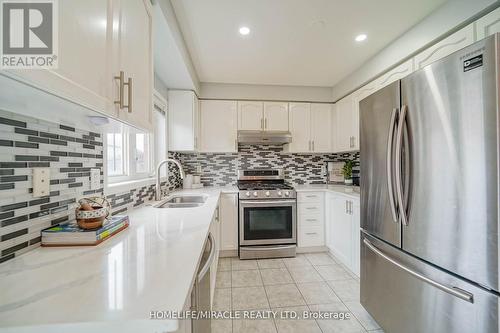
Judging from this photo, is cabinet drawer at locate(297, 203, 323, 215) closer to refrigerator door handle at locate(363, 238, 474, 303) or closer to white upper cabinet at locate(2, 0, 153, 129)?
refrigerator door handle at locate(363, 238, 474, 303)

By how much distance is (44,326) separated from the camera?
1.36 feet

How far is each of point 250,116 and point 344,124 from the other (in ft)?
4.38

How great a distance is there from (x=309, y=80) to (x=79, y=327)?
3.07 metres

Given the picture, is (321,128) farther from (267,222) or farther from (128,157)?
(128,157)

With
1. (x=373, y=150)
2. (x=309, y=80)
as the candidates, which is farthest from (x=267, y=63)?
(x=373, y=150)

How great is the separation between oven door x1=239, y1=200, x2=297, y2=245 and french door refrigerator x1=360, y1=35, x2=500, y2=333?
129 centimetres

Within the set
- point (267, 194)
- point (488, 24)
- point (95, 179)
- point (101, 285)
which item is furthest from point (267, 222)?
point (488, 24)

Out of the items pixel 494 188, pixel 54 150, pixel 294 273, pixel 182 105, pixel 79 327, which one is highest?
pixel 182 105

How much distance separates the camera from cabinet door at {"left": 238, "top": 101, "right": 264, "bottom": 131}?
9.52 ft

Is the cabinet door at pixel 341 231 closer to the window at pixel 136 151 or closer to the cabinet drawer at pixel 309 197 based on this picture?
the cabinet drawer at pixel 309 197

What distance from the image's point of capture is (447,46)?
Answer: 4.83ft

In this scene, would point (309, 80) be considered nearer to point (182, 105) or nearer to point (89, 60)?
point (182, 105)

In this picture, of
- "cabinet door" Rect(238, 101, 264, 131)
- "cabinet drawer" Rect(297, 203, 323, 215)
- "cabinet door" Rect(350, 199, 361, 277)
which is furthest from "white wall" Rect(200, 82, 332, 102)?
"cabinet door" Rect(350, 199, 361, 277)

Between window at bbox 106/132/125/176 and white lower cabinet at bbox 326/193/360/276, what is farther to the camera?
white lower cabinet at bbox 326/193/360/276
